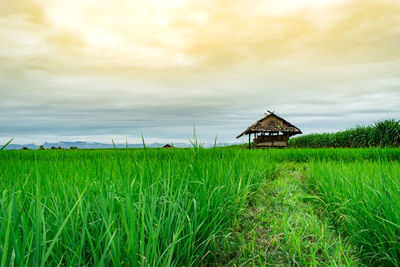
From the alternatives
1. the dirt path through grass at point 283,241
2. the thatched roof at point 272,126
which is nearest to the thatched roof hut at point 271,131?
the thatched roof at point 272,126

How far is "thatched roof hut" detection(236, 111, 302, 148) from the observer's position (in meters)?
23.7

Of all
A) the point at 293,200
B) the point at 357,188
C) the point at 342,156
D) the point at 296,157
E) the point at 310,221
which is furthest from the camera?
the point at 296,157

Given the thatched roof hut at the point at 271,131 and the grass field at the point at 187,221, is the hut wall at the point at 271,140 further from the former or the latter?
the grass field at the point at 187,221

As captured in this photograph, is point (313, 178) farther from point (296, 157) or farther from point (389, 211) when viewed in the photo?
point (296, 157)

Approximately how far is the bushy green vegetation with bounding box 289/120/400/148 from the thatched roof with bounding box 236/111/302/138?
5411mm

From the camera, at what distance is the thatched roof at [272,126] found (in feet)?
77.2

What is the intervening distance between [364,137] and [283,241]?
24.7m

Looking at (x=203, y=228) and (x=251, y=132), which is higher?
(x=251, y=132)

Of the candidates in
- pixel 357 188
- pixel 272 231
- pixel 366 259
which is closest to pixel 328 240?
pixel 366 259

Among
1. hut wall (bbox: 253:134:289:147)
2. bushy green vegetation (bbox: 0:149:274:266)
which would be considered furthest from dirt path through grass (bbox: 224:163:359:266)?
hut wall (bbox: 253:134:289:147)

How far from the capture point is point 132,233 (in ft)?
3.84

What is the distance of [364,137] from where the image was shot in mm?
22594

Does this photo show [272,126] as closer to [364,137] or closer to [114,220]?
[364,137]

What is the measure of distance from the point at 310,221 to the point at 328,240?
0.35 m
